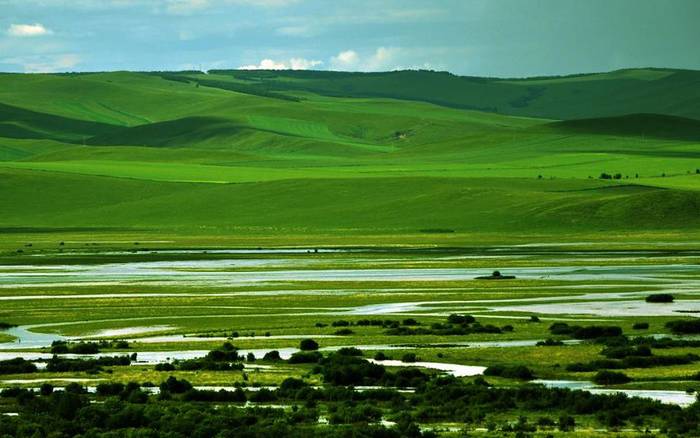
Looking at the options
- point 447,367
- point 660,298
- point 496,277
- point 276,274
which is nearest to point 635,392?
point 447,367

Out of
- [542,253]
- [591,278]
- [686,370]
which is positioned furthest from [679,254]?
[686,370]

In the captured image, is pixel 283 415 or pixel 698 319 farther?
pixel 698 319

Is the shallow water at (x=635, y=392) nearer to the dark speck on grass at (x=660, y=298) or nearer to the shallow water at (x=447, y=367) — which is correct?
the shallow water at (x=447, y=367)

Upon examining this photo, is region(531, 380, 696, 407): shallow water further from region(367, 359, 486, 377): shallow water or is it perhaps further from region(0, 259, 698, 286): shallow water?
region(0, 259, 698, 286): shallow water

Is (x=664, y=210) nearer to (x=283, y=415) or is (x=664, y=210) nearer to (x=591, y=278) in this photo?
(x=591, y=278)

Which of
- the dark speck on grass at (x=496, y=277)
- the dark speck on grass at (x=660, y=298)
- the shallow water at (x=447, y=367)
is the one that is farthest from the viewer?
the dark speck on grass at (x=496, y=277)

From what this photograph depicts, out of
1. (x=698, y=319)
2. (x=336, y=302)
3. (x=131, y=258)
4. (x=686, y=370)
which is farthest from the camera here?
(x=131, y=258)

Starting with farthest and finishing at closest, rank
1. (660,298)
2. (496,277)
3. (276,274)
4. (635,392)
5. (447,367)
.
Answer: (276,274) < (496,277) < (660,298) < (447,367) < (635,392)

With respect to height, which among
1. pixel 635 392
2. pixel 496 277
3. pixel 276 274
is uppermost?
pixel 635 392

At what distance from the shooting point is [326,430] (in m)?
39.9

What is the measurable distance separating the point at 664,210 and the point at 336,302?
294 ft

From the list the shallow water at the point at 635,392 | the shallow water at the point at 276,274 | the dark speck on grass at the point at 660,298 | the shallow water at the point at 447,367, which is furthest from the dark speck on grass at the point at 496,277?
the shallow water at the point at 635,392

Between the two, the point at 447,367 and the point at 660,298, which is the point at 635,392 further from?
the point at 660,298

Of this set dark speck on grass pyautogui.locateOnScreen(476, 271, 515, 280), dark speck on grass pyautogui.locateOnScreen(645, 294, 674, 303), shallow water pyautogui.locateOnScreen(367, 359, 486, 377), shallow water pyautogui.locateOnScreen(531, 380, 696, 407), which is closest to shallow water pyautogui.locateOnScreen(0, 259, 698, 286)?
dark speck on grass pyautogui.locateOnScreen(476, 271, 515, 280)
